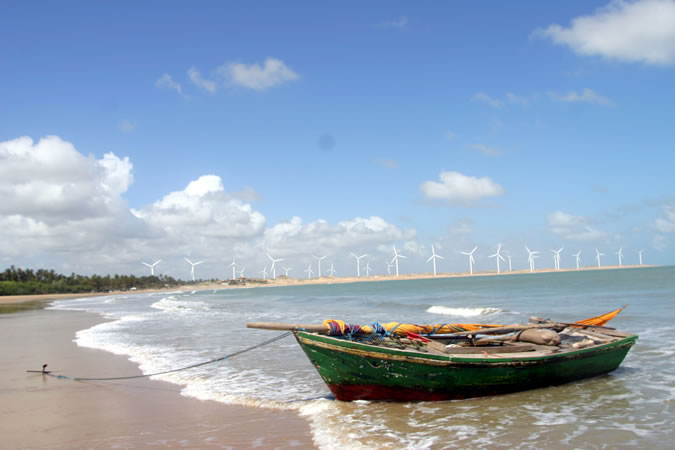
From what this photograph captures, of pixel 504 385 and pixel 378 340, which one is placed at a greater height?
pixel 378 340

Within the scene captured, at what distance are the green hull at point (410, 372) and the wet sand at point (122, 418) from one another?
3.83ft

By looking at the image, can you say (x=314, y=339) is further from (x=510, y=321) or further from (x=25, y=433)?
(x=510, y=321)

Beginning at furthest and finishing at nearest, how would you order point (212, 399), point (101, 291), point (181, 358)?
point (101, 291) < point (181, 358) < point (212, 399)

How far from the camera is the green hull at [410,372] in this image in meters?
8.72

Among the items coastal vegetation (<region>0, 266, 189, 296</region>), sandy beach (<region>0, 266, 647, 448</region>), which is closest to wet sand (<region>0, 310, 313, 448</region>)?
sandy beach (<region>0, 266, 647, 448</region>)

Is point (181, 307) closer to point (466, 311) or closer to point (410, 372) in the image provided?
point (466, 311)

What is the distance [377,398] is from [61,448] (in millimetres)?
5191

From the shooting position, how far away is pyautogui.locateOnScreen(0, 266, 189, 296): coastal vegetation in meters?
93.5

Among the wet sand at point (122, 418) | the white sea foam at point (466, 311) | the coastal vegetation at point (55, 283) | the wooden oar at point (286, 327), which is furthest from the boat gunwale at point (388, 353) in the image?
the coastal vegetation at point (55, 283)

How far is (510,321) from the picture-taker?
23609 mm

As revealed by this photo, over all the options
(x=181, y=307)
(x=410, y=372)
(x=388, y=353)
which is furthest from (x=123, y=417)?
(x=181, y=307)

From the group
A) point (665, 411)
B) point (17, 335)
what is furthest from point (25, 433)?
point (17, 335)

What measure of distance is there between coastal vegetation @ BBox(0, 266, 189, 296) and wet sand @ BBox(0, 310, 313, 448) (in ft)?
301

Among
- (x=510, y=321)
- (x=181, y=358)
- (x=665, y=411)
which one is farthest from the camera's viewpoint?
(x=510, y=321)
